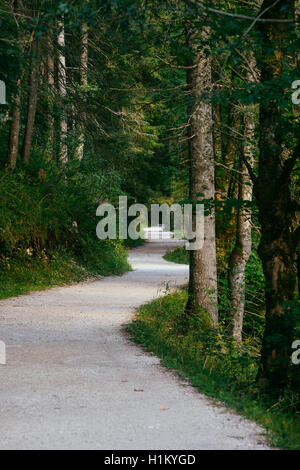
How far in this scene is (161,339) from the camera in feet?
38.5

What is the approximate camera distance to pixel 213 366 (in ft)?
30.1

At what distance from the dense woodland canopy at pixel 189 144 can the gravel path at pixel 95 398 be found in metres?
1.53

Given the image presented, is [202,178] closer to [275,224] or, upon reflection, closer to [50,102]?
[275,224]

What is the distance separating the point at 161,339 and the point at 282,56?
18.6 ft

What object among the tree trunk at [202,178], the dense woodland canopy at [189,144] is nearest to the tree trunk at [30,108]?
the dense woodland canopy at [189,144]

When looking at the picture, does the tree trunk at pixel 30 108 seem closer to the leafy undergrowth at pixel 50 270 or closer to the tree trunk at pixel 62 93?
the tree trunk at pixel 62 93

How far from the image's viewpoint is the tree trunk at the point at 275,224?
771 centimetres

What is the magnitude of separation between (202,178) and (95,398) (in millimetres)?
7419

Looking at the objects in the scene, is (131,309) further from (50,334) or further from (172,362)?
(172,362)

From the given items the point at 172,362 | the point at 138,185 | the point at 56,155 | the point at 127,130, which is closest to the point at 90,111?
the point at 56,155

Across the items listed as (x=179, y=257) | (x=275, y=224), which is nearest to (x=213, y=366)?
(x=275, y=224)

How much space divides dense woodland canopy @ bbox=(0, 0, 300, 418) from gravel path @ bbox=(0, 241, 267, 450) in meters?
1.53

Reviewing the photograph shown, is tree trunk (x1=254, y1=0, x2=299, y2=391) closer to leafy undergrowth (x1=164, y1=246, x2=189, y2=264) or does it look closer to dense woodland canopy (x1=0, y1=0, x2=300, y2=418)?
dense woodland canopy (x1=0, y1=0, x2=300, y2=418)

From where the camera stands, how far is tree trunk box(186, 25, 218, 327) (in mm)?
13648
